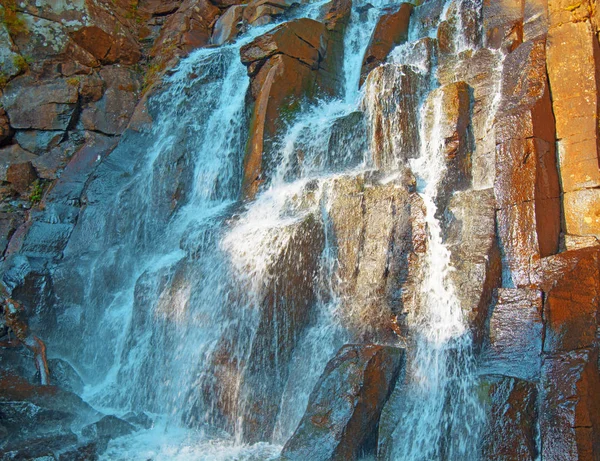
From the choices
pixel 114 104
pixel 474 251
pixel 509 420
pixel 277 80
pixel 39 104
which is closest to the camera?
pixel 509 420

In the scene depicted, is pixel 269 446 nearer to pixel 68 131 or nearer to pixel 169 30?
pixel 68 131

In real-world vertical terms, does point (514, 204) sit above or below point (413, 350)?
above

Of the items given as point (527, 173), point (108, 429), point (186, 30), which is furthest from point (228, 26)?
point (108, 429)

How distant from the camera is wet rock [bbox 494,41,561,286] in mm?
6609

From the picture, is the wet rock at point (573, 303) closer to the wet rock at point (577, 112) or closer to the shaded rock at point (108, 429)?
the wet rock at point (577, 112)

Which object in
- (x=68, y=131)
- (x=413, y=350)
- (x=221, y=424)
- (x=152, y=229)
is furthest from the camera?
(x=68, y=131)

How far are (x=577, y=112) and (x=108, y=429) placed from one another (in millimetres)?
7409

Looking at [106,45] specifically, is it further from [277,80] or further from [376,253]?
[376,253]

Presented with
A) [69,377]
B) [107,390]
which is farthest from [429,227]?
[69,377]

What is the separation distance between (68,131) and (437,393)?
1091 cm

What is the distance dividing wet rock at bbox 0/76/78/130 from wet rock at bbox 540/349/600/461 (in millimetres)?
11944

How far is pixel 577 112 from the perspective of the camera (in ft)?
24.0

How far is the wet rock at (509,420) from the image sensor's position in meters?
5.12

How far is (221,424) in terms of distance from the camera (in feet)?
23.1
